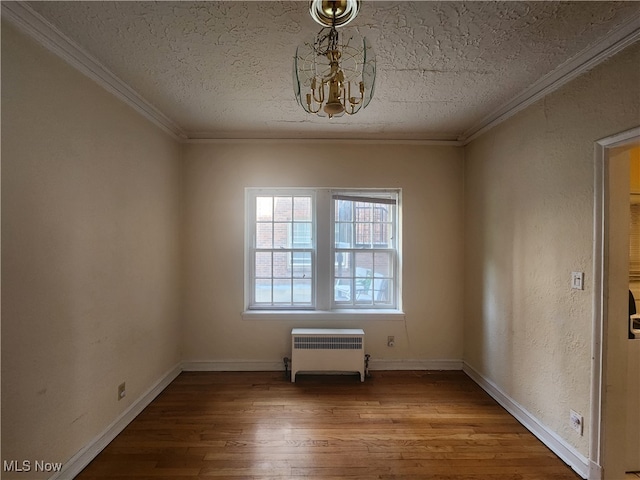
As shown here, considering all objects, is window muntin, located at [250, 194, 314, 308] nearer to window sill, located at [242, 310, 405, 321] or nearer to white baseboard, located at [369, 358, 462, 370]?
window sill, located at [242, 310, 405, 321]

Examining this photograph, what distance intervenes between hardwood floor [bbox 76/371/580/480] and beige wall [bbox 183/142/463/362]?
0.43 metres

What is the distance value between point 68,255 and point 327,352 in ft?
7.70

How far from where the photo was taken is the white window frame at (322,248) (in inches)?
136

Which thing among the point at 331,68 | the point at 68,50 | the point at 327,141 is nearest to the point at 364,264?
the point at 327,141

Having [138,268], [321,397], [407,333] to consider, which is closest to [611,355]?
[407,333]

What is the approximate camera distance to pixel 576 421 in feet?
6.33

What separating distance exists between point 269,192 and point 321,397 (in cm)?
220

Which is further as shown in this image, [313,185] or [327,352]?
[313,185]

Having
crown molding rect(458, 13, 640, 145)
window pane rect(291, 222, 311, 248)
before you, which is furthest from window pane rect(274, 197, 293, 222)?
crown molding rect(458, 13, 640, 145)

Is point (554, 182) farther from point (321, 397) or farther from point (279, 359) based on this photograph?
point (279, 359)

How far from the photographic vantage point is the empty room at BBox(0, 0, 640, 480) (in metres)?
1.56

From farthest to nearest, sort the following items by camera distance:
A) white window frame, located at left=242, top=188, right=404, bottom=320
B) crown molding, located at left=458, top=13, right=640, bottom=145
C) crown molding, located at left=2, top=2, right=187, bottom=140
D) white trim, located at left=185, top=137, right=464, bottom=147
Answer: white window frame, located at left=242, top=188, right=404, bottom=320
white trim, located at left=185, top=137, right=464, bottom=147
crown molding, located at left=458, top=13, right=640, bottom=145
crown molding, located at left=2, top=2, right=187, bottom=140

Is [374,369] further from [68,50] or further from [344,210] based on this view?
[68,50]

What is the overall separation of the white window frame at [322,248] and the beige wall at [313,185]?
11 cm
